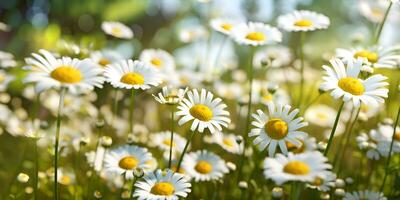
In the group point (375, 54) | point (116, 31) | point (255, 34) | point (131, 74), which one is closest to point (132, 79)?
point (131, 74)

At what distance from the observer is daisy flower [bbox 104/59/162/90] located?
7.95ft

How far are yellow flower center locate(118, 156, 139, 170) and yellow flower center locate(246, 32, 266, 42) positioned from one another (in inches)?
34.2

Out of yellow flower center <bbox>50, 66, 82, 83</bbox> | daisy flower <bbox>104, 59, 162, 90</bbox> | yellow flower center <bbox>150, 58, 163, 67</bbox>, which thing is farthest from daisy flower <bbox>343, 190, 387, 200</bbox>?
yellow flower center <bbox>150, 58, 163, 67</bbox>

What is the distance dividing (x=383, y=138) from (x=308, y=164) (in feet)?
3.54

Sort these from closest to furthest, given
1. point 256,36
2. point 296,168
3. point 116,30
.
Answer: point 296,168, point 256,36, point 116,30

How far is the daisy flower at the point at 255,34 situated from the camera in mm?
2916

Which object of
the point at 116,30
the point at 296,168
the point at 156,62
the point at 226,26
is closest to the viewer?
the point at 296,168

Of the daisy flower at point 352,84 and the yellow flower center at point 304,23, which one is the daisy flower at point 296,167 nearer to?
the daisy flower at point 352,84

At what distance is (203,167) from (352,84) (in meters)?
0.84

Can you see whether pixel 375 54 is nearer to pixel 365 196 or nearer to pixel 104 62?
pixel 365 196

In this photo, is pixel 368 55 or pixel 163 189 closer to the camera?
pixel 163 189

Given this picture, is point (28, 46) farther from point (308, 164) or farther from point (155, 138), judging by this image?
point (308, 164)

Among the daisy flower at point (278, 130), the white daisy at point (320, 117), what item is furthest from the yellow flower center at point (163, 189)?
the white daisy at point (320, 117)

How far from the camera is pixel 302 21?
3.04 m
